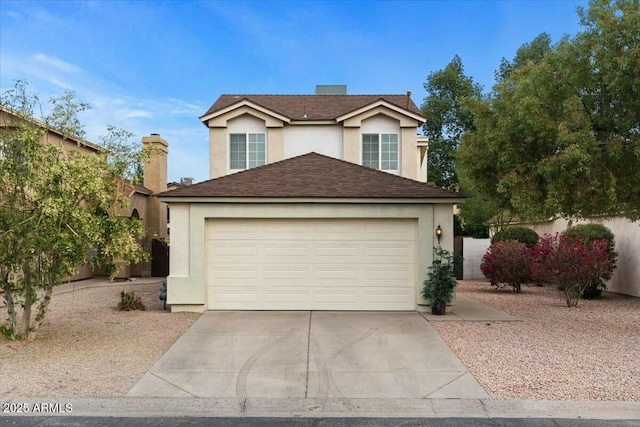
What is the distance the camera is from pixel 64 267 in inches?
346

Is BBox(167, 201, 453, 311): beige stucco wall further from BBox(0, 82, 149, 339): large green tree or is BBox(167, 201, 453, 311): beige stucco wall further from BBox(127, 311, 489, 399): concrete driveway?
BBox(0, 82, 149, 339): large green tree

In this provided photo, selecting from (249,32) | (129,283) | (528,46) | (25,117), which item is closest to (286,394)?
(25,117)

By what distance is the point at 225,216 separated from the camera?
12.5 m

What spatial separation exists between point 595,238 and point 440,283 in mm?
7589

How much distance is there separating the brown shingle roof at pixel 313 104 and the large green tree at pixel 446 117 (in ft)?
50.8

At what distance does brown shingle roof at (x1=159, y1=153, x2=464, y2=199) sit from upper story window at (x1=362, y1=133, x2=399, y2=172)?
166 inches

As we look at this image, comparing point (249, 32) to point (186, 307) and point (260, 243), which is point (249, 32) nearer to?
point (260, 243)

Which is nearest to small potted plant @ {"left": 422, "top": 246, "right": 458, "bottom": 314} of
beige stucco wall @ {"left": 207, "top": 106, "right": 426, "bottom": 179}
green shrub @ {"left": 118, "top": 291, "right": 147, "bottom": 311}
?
beige stucco wall @ {"left": 207, "top": 106, "right": 426, "bottom": 179}

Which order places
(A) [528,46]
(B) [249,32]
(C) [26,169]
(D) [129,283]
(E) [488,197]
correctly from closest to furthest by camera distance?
(C) [26,169] → (E) [488,197] → (B) [249,32] → (D) [129,283] → (A) [528,46]

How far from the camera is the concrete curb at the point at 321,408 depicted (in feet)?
19.6

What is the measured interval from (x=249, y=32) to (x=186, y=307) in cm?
903

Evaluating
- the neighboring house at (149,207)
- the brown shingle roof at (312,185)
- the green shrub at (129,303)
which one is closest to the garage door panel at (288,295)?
the brown shingle roof at (312,185)

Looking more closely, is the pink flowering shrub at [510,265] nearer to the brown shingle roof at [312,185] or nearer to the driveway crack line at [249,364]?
the brown shingle roof at [312,185]

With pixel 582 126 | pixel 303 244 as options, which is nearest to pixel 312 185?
pixel 303 244
